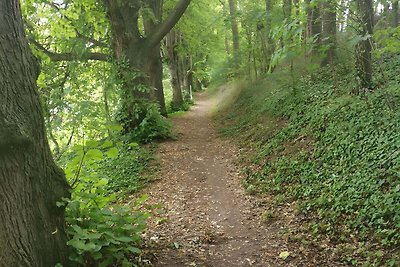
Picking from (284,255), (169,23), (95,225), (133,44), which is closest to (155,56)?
(133,44)

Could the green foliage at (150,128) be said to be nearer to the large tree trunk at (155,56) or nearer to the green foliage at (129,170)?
the green foliage at (129,170)

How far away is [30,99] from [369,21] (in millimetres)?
6731

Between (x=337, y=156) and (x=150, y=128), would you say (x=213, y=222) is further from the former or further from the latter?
(x=150, y=128)

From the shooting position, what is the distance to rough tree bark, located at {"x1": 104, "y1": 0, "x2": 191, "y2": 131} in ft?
38.8

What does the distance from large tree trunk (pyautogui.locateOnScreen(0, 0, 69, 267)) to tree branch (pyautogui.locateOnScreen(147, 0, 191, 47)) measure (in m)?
8.96

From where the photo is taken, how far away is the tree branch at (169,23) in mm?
11805

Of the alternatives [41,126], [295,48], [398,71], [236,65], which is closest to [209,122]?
[236,65]

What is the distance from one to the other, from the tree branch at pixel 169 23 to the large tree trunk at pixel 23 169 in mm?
8958

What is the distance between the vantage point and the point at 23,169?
122 inches

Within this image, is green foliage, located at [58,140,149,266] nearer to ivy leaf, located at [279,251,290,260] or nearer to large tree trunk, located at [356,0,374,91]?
ivy leaf, located at [279,251,290,260]

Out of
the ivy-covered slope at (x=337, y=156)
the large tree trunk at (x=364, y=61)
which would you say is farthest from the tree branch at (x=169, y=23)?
the large tree trunk at (x=364, y=61)

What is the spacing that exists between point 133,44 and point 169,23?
1383 millimetres

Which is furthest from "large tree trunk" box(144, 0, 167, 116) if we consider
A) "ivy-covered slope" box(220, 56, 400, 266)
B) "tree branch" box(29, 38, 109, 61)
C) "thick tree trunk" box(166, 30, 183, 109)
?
"thick tree trunk" box(166, 30, 183, 109)

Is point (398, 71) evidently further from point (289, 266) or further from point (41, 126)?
point (41, 126)
